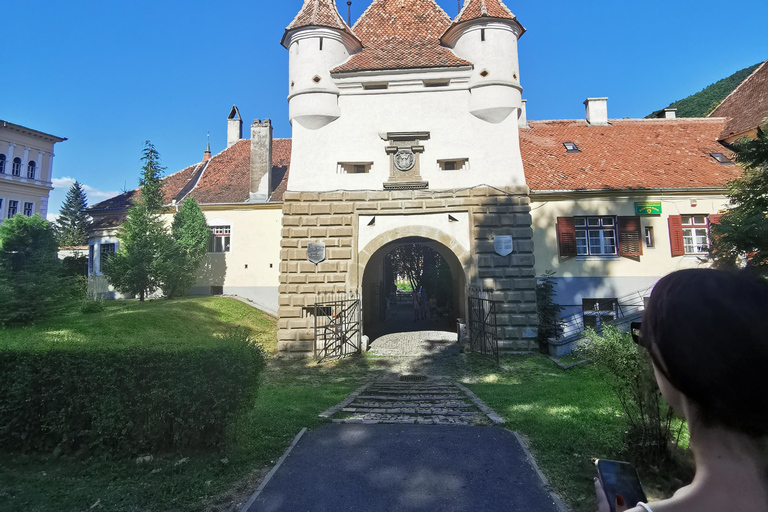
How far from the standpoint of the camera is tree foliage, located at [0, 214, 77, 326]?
1365 centimetres

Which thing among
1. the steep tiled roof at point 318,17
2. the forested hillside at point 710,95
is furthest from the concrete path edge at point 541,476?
the forested hillside at point 710,95

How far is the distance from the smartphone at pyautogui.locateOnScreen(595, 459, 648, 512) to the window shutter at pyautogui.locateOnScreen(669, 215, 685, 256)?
1890 centimetres

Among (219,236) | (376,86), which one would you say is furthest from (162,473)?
(219,236)

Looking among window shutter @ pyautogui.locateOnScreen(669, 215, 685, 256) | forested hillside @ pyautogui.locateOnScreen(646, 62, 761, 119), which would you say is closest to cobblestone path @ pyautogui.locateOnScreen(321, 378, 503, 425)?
window shutter @ pyautogui.locateOnScreen(669, 215, 685, 256)

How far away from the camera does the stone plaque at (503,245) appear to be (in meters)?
15.1

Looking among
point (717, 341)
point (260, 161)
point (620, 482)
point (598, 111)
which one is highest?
point (598, 111)

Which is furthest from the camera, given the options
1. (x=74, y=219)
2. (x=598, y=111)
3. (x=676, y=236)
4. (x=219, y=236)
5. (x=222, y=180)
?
(x=74, y=219)

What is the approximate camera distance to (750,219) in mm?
9555

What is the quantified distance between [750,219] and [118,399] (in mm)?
13093

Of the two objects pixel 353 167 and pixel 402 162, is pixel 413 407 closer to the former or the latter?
pixel 402 162

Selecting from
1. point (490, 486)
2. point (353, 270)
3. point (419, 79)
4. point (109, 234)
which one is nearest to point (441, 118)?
point (419, 79)

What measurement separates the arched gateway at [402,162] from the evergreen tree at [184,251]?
831 cm

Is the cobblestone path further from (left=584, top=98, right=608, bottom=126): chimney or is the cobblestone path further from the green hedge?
(left=584, top=98, right=608, bottom=126): chimney

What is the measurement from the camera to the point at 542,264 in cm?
1697
